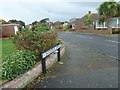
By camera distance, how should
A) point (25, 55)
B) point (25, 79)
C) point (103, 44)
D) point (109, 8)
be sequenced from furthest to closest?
point (109, 8) → point (103, 44) → point (25, 55) → point (25, 79)

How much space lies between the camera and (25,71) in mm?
3514

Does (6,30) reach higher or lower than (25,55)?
higher

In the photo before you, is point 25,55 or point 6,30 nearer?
point 25,55

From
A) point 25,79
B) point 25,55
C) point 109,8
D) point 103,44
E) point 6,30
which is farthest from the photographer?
point 109,8

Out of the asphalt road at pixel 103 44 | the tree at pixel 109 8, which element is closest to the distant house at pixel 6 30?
the asphalt road at pixel 103 44

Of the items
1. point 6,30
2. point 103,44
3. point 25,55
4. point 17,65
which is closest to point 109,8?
point 103,44

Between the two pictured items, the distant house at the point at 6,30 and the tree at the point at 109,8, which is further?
the tree at the point at 109,8

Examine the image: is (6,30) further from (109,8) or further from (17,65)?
(109,8)

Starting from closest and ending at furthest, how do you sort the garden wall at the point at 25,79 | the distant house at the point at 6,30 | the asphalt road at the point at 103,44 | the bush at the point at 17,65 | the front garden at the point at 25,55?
the garden wall at the point at 25,79 < the bush at the point at 17,65 < the front garden at the point at 25,55 < the asphalt road at the point at 103,44 < the distant house at the point at 6,30

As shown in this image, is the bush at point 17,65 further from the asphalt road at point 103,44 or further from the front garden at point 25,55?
the asphalt road at point 103,44

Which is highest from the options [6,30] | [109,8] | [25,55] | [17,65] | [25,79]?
[109,8]

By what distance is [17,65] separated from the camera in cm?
343

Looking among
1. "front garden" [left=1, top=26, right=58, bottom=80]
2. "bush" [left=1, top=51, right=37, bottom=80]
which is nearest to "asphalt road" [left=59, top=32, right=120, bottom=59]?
"front garden" [left=1, top=26, right=58, bottom=80]

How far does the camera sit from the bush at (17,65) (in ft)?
10.3
